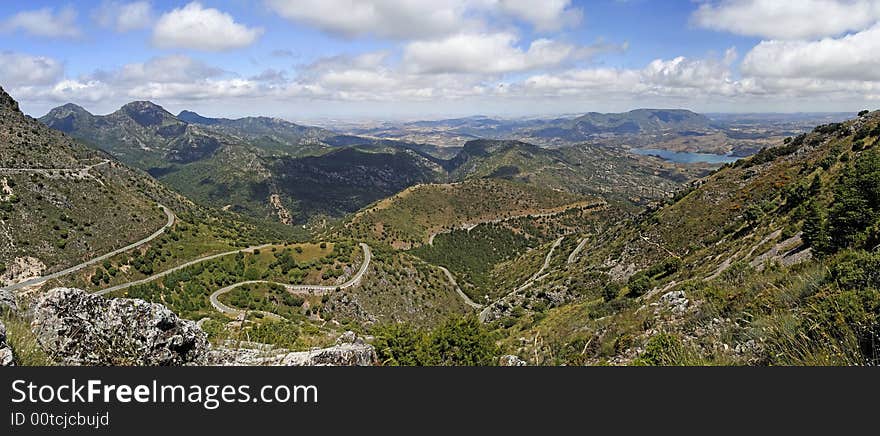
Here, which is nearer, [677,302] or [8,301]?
[8,301]

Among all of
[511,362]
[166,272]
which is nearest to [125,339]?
[511,362]

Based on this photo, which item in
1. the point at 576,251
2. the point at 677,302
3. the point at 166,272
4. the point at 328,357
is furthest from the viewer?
the point at 576,251

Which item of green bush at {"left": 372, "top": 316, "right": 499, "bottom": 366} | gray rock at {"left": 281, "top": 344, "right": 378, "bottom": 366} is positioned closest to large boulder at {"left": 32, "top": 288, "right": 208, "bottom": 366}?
gray rock at {"left": 281, "top": 344, "right": 378, "bottom": 366}

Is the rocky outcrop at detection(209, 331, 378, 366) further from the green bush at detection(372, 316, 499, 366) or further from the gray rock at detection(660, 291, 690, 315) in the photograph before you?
the gray rock at detection(660, 291, 690, 315)

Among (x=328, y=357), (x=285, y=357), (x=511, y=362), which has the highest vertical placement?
(x=285, y=357)

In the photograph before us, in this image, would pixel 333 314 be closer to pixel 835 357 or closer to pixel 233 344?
pixel 233 344

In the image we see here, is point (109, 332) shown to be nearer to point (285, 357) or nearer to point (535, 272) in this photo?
point (285, 357)

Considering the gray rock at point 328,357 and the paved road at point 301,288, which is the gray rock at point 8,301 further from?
the paved road at point 301,288

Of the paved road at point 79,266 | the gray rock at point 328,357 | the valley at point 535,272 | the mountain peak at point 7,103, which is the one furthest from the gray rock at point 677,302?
the mountain peak at point 7,103
